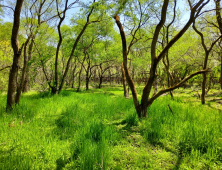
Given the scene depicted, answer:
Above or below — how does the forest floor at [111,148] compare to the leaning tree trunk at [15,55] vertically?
below

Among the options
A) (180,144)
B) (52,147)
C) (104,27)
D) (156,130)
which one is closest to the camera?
(52,147)

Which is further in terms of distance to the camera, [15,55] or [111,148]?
[15,55]

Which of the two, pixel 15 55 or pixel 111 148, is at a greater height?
pixel 15 55

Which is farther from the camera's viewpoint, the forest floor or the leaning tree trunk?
the leaning tree trunk

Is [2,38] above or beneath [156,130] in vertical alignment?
above

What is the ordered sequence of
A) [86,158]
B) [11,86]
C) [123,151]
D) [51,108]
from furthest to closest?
[51,108], [11,86], [123,151], [86,158]

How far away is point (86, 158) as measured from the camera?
1.88 m

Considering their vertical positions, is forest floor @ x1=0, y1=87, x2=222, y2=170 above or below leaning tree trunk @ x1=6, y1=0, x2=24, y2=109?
below

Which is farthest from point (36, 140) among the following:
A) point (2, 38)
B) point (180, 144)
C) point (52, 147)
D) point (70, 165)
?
point (2, 38)

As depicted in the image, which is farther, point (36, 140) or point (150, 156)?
point (36, 140)

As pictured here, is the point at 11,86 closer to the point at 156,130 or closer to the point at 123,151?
the point at 123,151

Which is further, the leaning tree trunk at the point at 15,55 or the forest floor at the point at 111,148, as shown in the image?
the leaning tree trunk at the point at 15,55

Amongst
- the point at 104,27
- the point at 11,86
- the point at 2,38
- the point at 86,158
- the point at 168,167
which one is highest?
the point at 104,27

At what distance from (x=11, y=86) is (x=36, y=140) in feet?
8.44
